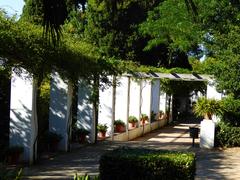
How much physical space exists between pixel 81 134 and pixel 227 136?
533 cm

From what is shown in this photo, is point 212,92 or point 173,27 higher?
point 173,27

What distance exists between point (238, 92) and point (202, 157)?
4.03 meters

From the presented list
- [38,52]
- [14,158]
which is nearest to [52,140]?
[14,158]

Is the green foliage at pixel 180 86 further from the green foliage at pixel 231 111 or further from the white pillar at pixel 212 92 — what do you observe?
the green foliage at pixel 231 111

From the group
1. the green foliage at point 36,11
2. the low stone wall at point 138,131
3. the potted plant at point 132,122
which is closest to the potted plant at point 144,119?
the low stone wall at point 138,131

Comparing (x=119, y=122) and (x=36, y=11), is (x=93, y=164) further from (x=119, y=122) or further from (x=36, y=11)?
(x=36, y=11)

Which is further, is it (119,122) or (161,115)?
(161,115)

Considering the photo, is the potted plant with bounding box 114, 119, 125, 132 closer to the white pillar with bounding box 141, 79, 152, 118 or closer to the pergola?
the pergola

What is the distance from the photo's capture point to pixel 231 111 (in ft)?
59.3

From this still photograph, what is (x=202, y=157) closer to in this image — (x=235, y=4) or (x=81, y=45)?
(x=81, y=45)

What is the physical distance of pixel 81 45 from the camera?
1373 centimetres

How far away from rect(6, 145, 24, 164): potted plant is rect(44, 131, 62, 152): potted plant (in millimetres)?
2160

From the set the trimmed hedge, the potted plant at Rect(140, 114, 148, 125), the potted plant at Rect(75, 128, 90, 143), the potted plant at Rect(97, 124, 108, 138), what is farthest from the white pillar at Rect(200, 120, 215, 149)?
the trimmed hedge

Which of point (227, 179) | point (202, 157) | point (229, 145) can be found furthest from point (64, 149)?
point (229, 145)
